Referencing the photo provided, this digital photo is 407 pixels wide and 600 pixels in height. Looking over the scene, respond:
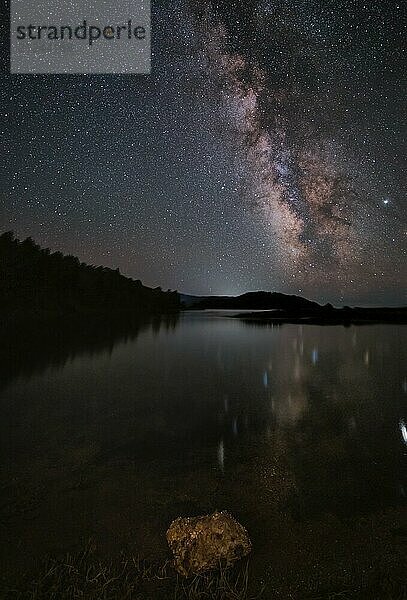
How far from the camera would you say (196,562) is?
518cm

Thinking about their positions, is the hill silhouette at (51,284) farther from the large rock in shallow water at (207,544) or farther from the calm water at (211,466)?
the large rock in shallow water at (207,544)

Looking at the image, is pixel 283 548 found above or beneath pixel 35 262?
beneath

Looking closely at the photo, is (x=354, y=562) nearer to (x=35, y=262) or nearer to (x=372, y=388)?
(x=372, y=388)

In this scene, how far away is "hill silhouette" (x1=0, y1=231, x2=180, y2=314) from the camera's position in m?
60.5

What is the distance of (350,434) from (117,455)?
6985 millimetres

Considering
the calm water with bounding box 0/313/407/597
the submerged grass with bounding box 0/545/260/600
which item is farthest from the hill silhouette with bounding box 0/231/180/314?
the submerged grass with bounding box 0/545/260/600

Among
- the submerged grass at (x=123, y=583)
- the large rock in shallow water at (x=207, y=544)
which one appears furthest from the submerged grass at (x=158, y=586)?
the large rock in shallow water at (x=207, y=544)

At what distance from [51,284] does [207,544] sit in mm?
80316

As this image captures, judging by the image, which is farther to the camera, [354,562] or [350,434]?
[350,434]

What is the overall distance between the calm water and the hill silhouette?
46700 mm

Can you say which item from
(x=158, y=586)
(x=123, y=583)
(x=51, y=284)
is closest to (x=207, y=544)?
(x=158, y=586)

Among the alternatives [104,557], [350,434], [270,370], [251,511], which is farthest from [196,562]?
[270,370]

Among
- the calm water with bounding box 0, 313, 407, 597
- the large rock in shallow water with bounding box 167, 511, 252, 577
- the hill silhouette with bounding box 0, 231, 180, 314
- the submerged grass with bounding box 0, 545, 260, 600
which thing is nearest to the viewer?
the submerged grass with bounding box 0, 545, 260, 600

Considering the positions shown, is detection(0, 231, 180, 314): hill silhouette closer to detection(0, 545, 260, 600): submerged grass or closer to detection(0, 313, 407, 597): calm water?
detection(0, 313, 407, 597): calm water
